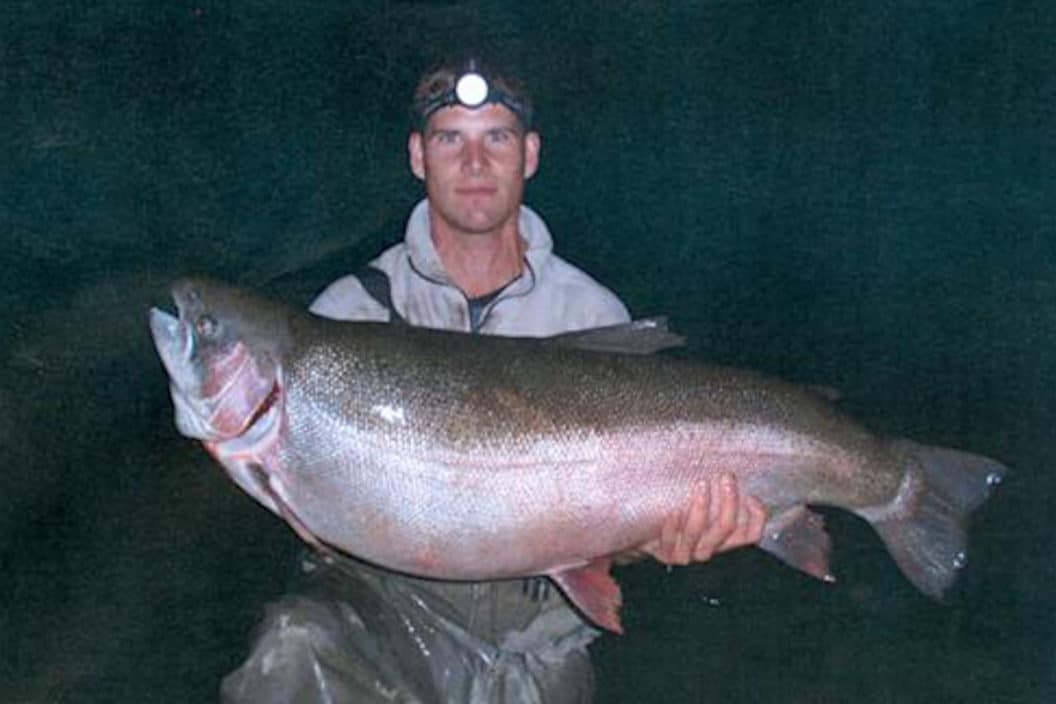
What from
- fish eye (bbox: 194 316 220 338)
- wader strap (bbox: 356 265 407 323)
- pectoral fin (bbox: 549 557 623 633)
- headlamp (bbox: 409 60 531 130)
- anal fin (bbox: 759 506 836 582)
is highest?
headlamp (bbox: 409 60 531 130)

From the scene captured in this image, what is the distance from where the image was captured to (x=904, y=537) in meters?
3.22

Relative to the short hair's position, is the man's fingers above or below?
below

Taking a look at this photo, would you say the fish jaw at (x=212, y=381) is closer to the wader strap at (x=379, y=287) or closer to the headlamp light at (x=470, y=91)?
the wader strap at (x=379, y=287)

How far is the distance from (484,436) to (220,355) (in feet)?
1.86

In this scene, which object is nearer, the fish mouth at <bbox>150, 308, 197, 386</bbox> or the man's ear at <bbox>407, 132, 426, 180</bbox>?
the fish mouth at <bbox>150, 308, 197, 386</bbox>

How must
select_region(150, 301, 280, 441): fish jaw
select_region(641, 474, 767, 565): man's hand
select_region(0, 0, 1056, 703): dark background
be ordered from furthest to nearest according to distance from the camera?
select_region(0, 0, 1056, 703): dark background, select_region(641, 474, 767, 565): man's hand, select_region(150, 301, 280, 441): fish jaw

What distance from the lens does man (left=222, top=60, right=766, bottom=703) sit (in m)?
3.19

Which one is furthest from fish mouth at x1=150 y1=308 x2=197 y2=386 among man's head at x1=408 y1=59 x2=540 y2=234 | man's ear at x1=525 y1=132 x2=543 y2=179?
man's ear at x1=525 y1=132 x2=543 y2=179

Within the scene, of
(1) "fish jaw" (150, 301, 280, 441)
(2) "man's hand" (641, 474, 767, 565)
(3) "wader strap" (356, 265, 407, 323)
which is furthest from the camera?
(3) "wader strap" (356, 265, 407, 323)

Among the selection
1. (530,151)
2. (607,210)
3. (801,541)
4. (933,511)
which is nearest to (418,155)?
(530,151)

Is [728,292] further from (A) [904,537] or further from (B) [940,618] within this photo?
(A) [904,537]

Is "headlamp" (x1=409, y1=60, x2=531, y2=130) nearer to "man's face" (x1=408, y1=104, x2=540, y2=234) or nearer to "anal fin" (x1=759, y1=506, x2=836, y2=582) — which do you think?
"man's face" (x1=408, y1=104, x2=540, y2=234)

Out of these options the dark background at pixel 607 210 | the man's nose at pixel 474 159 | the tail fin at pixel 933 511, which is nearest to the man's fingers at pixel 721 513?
the tail fin at pixel 933 511

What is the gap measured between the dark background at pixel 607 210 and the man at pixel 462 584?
226 centimetres
